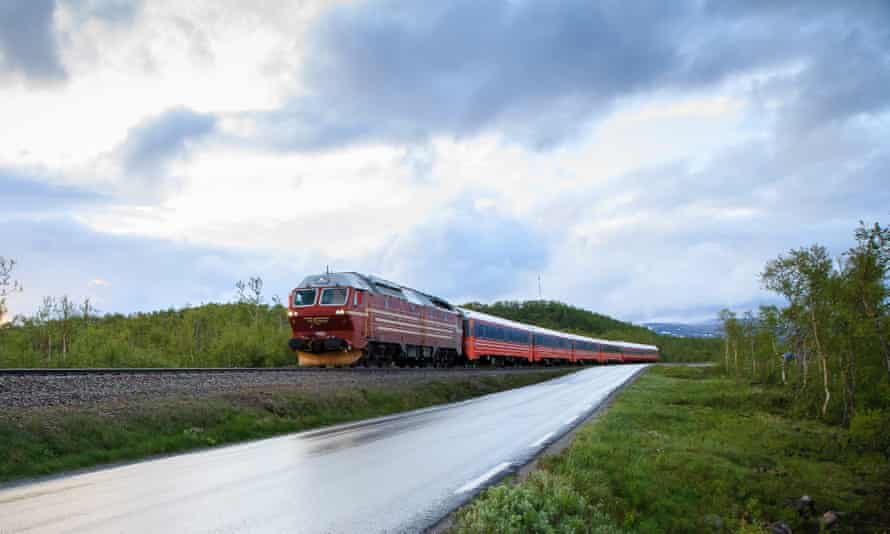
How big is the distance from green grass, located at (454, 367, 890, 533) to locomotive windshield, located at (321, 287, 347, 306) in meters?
13.4

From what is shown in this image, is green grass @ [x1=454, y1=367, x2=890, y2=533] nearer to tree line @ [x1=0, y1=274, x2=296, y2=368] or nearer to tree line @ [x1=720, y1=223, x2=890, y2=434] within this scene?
tree line @ [x1=720, y1=223, x2=890, y2=434]

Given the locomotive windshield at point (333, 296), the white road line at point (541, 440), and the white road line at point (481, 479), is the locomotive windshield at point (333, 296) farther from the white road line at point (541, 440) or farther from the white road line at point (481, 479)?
the white road line at point (481, 479)

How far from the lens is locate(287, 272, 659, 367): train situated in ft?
97.9

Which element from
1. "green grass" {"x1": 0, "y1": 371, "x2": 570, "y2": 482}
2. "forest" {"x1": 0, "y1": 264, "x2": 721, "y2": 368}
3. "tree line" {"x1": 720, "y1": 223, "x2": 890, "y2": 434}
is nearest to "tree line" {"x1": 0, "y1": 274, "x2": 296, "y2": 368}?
"forest" {"x1": 0, "y1": 264, "x2": 721, "y2": 368}

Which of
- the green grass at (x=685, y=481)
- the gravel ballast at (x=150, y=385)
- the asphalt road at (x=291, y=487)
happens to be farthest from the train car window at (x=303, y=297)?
the asphalt road at (x=291, y=487)

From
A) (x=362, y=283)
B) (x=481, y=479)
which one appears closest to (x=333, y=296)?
(x=362, y=283)

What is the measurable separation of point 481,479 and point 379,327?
2334 cm

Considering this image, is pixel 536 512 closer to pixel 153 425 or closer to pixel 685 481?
pixel 685 481

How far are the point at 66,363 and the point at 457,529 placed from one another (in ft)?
90.5

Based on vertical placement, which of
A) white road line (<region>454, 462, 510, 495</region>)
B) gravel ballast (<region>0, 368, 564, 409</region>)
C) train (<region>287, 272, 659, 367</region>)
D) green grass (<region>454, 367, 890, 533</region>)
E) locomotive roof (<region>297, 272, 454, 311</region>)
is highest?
locomotive roof (<region>297, 272, 454, 311</region>)

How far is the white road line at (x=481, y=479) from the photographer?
333 inches

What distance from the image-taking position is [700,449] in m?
15.2

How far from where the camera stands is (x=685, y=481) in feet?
40.1

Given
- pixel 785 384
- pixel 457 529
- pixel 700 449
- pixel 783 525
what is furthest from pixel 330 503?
pixel 785 384
